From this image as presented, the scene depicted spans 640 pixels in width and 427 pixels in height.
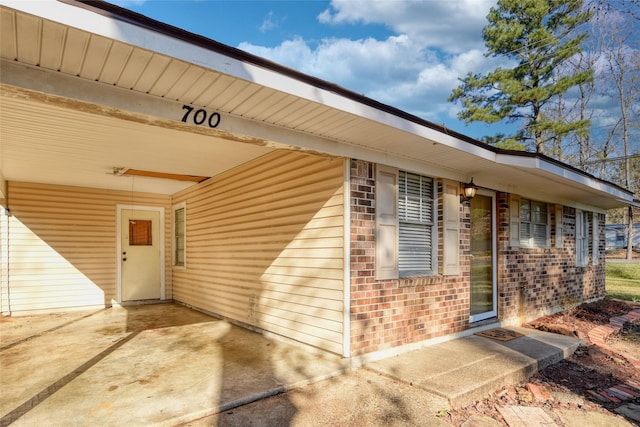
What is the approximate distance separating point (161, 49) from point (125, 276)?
6.63 m

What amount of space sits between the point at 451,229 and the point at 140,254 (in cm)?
620

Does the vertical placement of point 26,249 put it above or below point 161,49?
below

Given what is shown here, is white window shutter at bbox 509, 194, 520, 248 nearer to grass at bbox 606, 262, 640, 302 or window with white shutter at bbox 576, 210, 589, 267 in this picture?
window with white shutter at bbox 576, 210, 589, 267

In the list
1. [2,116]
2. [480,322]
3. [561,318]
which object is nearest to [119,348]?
[2,116]

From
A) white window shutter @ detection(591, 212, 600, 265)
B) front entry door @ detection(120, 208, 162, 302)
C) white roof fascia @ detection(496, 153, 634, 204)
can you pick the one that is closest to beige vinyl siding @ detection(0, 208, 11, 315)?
front entry door @ detection(120, 208, 162, 302)

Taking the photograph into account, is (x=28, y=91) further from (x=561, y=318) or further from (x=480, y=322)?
(x=561, y=318)

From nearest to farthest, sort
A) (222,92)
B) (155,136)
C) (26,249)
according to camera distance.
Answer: (222,92) < (155,136) < (26,249)

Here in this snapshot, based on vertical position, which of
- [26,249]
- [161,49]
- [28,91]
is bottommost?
[26,249]

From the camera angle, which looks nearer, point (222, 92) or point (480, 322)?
point (222, 92)

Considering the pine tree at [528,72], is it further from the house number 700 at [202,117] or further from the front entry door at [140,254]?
the house number 700 at [202,117]

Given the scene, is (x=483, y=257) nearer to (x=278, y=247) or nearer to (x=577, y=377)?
(x=577, y=377)

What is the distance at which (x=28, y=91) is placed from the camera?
220 centimetres

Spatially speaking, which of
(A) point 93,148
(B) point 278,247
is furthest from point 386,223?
(A) point 93,148

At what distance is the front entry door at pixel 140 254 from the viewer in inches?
296
